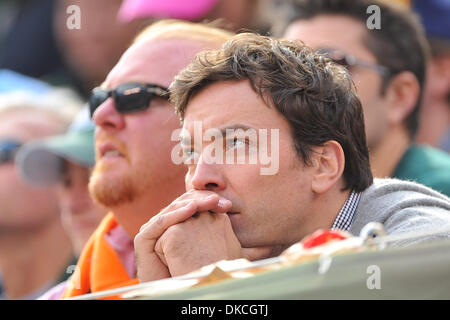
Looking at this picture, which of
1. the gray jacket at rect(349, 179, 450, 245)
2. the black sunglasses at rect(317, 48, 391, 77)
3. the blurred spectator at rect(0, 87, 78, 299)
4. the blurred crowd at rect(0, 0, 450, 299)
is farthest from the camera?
the blurred spectator at rect(0, 87, 78, 299)

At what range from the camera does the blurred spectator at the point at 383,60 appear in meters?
3.71

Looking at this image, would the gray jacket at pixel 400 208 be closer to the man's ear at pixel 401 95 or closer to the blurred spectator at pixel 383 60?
the blurred spectator at pixel 383 60

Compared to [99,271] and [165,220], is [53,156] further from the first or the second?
[165,220]

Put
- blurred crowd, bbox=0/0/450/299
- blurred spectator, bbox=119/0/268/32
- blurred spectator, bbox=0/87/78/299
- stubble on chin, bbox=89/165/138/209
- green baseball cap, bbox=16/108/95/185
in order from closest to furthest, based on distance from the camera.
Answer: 1. stubble on chin, bbox=89/165/138/209
2. blurred crowd, bbox=0/0/450/299
3. green baseball cap, bbox=16/108/95/185
4. blurred spectator, bbox=0/87/78/299
5. blurred spectator, bbox=119/0/268/32

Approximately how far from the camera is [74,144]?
396 cm

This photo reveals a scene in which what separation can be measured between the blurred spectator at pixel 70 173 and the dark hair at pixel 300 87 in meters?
1.71

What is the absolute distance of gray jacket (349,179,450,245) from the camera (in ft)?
7.00

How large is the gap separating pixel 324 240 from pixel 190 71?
2.46 ft

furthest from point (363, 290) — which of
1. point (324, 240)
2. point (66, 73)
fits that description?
point (66, 73)

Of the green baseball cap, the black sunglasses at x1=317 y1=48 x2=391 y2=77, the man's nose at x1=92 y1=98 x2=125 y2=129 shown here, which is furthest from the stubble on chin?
the black sunglasses at x1=317 y1=48 x2=391 y2=77

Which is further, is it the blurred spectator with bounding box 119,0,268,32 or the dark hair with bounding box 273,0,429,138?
the blurred spectator with bounding box 119,0,268,32

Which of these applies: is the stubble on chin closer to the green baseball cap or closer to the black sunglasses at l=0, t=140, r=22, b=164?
the green baseball cap

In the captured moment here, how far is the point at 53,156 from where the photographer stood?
13.6ft
